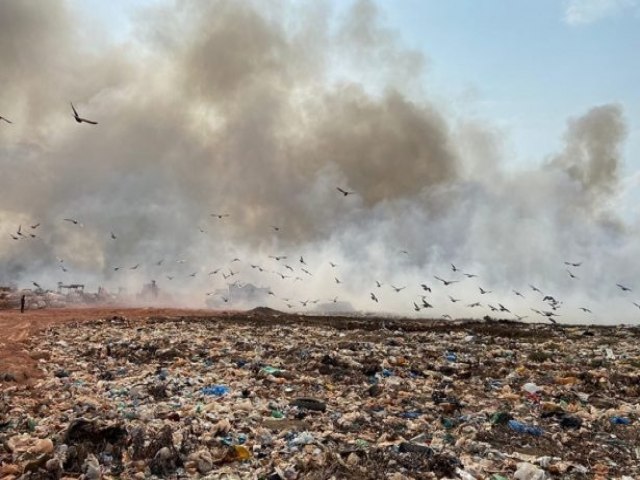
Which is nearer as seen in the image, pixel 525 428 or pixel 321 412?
A: pixel 525 428

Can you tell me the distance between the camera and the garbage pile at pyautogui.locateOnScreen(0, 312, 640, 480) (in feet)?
17.3

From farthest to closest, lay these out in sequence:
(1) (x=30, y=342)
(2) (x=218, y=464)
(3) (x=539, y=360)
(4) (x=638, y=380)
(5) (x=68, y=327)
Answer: (5) (x=68, y=327)
(1) (x=30, y=342)
(3) (x=539, y=360)
(4) (x=638, y=380)
(2) (x=218, y=464)

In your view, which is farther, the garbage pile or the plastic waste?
the plastic waste

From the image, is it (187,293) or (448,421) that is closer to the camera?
(448,421)

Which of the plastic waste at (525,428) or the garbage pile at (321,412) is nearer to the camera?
the garbage pile at (321,412)

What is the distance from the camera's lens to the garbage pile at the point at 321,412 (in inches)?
208

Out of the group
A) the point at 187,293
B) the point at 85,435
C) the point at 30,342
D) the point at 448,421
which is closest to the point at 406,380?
the point at 448,421

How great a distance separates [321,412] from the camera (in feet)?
24.3

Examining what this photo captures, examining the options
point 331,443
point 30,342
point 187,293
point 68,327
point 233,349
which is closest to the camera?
point 331,443

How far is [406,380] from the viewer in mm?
9617

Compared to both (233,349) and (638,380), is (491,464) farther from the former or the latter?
(233,349)

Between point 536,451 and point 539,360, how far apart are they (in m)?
6.48

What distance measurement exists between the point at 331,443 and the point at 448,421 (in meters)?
1.95

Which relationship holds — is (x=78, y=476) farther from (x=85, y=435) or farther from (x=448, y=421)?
(x=448, y=421)
